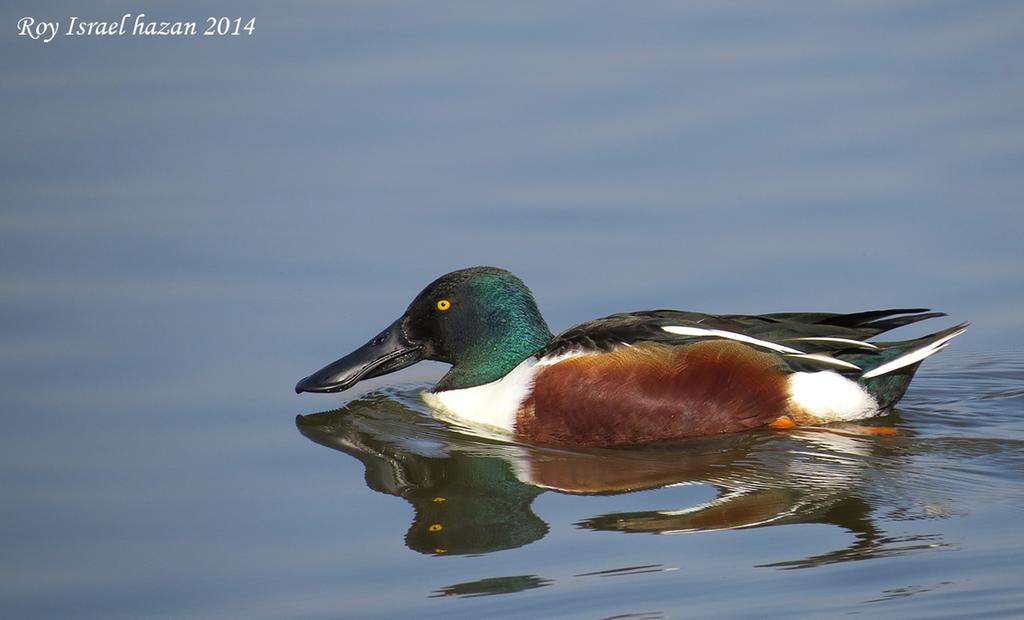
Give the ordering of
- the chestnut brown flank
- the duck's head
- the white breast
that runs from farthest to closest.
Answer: the duck's head, the white breast, the chestnut brown flank

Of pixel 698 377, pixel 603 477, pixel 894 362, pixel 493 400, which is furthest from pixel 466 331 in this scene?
pixel 894 362

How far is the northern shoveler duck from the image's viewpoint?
7.61 m

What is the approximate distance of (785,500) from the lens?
6.61 meters

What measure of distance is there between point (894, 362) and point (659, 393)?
116 centimetres

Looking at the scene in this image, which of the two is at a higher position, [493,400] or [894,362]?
[493,400]

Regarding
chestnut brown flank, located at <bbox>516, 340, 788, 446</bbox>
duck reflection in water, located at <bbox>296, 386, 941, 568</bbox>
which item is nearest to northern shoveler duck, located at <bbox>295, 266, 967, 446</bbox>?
chestnut brown flank, located at <bbox>516, 340, 788, 446</bbox>

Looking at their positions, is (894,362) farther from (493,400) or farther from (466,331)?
(466,331)

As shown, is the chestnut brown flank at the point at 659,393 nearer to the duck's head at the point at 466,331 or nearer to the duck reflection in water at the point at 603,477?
the duck reflection in water at the point at 603,477

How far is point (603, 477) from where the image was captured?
A: 7.04 m

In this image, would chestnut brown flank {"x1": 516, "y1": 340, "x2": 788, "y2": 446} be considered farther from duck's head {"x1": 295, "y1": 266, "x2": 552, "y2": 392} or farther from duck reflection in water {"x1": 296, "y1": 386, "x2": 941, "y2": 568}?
duck's head {"x1": 295, "y1": 266, "x2": 552, "y2": 392}

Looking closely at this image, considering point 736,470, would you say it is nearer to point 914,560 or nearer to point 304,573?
point 914,560

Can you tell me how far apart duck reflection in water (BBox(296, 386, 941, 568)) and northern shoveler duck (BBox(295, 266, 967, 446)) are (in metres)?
0.14

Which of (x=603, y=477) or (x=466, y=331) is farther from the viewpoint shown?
(x=466, y=331)

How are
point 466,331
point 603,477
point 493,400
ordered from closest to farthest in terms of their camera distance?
point 603,477 → point 493,400 → point 466,331
